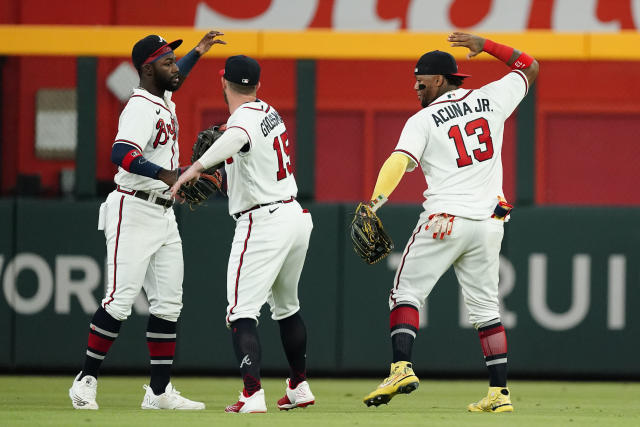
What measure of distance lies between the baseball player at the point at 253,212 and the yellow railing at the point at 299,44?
2.41 m

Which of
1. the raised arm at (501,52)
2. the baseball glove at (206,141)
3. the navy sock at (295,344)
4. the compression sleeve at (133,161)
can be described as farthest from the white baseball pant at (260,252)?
the raised arm at (501,52)

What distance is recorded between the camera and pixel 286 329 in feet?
20.1

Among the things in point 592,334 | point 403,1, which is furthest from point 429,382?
point 403,1

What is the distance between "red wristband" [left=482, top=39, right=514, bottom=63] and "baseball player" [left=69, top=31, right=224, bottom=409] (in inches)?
64.4

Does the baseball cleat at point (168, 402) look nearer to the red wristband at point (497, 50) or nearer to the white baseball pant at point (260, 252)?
the white baseball pant at point (260, 252)

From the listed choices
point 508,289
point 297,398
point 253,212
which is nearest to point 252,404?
point 297,398

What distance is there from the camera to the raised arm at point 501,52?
6.11 m

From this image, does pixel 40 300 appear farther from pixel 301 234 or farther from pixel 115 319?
pixel 301 234

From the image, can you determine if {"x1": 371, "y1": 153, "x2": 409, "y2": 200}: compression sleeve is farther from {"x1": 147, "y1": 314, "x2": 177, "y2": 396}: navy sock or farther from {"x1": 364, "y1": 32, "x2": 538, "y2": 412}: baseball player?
{"x1": 147, "y1": 314, "x2": 177, "y2": 396}: navy sock

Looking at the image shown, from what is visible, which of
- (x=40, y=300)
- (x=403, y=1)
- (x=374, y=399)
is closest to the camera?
(x=374, y=399)

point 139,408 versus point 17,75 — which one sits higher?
point 17,75

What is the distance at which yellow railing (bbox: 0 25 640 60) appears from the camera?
827 centimetres

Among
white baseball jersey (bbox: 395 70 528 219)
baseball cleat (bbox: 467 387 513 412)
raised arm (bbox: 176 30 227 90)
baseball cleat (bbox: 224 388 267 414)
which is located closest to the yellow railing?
raised arm (bbox: 176 30 227 90)

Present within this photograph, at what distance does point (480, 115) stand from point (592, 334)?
2.79 m
